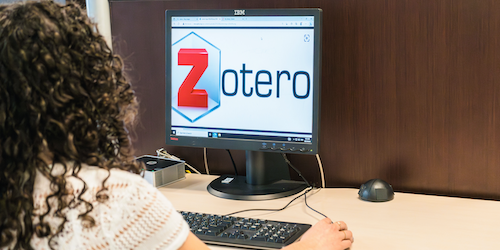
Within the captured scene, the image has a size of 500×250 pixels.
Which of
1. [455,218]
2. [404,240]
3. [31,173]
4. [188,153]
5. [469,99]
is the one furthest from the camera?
[188,153]

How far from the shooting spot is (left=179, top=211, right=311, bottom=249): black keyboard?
2.98ft

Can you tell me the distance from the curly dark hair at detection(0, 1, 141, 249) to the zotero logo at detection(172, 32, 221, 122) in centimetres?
65

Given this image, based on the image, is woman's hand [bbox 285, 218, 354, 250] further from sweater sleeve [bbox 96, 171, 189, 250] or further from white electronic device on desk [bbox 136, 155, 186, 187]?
white electronic device on desk [bbox 136, 155, 186, 187]

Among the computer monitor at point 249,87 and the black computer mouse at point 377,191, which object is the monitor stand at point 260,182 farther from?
the black computer mouse at point 377,191

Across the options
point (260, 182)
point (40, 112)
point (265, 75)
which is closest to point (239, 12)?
point (265, 75)

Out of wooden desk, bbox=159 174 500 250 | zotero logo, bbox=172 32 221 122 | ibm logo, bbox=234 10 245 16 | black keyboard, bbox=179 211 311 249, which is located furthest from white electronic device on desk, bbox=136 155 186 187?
ibm logo, bbox=234 10 245 16

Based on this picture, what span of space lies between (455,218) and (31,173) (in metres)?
0.89

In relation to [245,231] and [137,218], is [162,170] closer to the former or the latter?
[245,231]

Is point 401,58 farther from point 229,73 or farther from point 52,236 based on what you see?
point 52,236

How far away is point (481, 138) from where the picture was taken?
1.18 m

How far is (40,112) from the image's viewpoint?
1.92 feet

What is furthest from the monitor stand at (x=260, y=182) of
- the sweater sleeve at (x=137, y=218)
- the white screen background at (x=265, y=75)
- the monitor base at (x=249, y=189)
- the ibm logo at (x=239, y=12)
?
the sweater sleeve at (x=137, y=218)

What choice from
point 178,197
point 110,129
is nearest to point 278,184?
point 178,197

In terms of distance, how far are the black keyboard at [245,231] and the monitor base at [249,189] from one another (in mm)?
210
